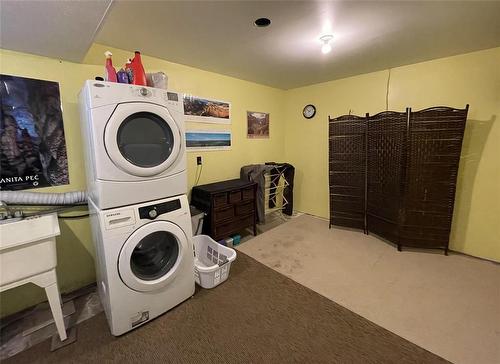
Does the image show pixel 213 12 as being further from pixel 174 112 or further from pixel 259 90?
pixel 259 90

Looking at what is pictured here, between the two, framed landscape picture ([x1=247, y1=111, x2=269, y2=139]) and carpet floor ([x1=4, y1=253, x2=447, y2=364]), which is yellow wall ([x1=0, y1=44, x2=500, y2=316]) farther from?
carpet floor ([x1=4, y1=253, x2=447, y2=364])

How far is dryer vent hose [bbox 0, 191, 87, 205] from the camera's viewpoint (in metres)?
1.66

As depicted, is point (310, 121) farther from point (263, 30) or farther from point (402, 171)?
point (263, 30)

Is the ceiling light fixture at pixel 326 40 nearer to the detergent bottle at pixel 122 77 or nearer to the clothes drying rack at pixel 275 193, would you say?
the detergent bottle at pixel 122 77

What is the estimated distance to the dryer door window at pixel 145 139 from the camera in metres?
1.53

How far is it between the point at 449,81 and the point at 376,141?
0.96 m

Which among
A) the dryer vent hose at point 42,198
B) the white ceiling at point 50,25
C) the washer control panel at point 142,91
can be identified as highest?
the white ceiling at point 50,25

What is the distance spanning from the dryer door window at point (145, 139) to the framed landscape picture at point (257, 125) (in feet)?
6.68

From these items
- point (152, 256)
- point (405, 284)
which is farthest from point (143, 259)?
point (405, 284)

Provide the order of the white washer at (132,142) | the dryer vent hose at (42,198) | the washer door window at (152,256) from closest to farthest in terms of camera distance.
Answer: the white washer at (132,142)
the washer door window at (152,256)
the dryer vent hose at (42,198)

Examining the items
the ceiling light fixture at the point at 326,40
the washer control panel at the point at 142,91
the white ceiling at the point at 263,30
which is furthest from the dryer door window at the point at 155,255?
the ceiling light fixture at the point at 326,40

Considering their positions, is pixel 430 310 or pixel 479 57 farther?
pixel 479 57

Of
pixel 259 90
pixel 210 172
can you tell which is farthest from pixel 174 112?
pixel 259 90

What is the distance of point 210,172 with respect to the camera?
3109mm
